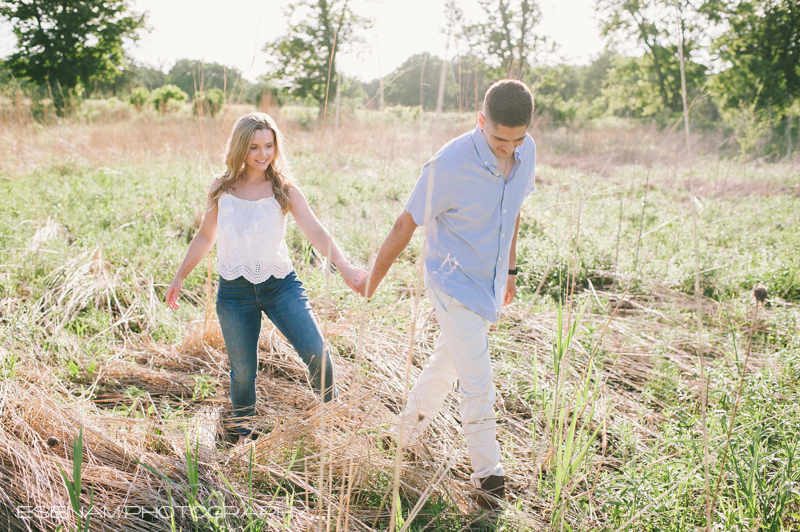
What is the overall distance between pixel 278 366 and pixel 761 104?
Result: 26.5m

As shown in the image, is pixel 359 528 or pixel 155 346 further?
pixel 155 346

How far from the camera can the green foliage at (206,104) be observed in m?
2.99

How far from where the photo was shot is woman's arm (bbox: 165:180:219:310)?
2.28 metres

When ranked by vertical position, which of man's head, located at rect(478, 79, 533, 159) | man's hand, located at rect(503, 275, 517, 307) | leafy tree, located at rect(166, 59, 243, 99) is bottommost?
man's hand, located at rect(503, 275, 517, 307)

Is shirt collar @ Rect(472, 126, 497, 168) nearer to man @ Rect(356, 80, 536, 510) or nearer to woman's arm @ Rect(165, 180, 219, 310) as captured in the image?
man @ Rect(356, 80, 536, 510)

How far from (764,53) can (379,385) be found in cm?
2905

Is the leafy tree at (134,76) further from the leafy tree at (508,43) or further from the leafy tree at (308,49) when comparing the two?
the leafy tree at (508,43)

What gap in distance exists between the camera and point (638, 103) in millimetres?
29531

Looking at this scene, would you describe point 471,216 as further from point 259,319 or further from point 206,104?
point 206,104

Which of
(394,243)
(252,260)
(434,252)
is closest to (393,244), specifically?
(394,243)

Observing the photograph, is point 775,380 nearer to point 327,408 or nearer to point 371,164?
point 327,408

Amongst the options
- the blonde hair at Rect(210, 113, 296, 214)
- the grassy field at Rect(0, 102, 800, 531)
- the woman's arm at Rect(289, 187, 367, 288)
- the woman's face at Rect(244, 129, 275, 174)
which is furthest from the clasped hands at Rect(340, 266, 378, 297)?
the woman's face at Rect(244, 129, 275, 174)

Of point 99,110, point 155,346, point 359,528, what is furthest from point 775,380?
point 99,110

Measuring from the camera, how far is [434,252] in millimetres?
1886
